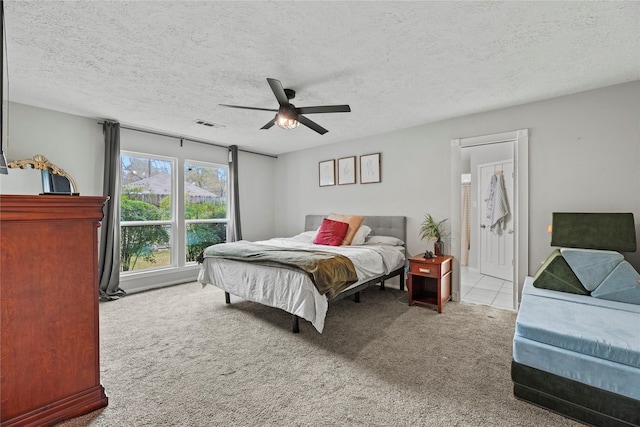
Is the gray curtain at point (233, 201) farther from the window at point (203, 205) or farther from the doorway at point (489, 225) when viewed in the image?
the doorway at point (489, 225)

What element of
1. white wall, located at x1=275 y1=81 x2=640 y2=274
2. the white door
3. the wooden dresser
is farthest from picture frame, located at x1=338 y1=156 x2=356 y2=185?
the wooden dresser

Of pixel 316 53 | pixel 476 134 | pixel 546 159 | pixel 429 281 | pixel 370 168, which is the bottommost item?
pixel 429 281

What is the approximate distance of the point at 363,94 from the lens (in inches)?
119

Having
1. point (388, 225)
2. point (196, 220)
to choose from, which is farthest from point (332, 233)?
point (196, 220)

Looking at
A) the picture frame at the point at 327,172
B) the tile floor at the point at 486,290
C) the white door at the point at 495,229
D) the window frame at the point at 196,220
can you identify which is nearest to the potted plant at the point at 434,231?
the tile floor at the point at 486,290

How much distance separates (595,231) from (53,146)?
616 centimetres

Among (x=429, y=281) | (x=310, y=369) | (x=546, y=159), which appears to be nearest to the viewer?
(x=310, y=369)

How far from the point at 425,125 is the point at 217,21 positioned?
3141mm

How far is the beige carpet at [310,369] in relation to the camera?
5.48 ft

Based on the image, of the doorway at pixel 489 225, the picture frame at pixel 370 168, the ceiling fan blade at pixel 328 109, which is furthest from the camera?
the picture frame at pixel 370 168

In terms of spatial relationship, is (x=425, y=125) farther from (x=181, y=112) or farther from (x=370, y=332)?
(x=181, y=112)

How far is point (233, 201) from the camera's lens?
5.24 m

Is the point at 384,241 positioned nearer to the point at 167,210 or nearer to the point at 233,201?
the point at 233,201

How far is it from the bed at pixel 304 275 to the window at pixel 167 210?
1.37m
